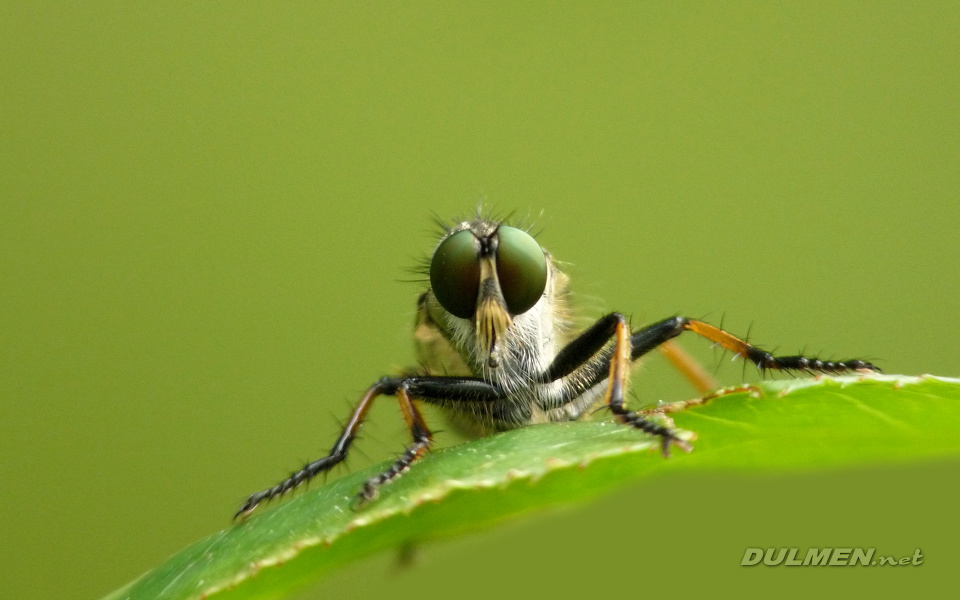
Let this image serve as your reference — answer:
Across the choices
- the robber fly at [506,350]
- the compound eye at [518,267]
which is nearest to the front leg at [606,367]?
the robber fly at [506,350]

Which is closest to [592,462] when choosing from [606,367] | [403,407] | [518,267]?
[403,407]

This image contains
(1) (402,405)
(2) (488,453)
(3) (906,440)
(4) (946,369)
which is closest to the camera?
(3) (906,440)

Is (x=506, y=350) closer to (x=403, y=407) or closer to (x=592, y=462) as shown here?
(x=403, y=407)

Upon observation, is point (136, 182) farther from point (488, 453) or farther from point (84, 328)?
point (488, 453)

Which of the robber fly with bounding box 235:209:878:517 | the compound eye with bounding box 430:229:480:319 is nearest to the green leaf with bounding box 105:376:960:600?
the robber fly with bounding box 235:209:878:517

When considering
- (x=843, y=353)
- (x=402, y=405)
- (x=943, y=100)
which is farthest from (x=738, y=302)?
(x=402, y=405)

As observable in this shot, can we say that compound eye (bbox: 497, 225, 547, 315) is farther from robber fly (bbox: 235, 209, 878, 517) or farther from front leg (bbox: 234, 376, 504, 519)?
front leg (bbox: 234, 376, 504, 519)

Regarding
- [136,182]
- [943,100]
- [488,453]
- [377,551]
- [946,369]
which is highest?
[136,182]

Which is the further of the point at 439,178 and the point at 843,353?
the point at 439,178
